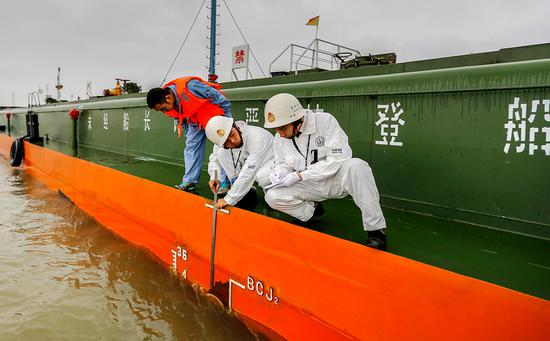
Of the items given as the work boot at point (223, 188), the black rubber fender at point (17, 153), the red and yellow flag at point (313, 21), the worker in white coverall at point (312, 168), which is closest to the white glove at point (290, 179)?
the worker in white coverall at point (312, 168)

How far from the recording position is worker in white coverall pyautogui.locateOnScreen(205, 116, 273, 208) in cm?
274

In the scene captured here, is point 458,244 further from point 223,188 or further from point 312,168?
point 223,188

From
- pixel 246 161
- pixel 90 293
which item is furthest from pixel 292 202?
pixel 90 293

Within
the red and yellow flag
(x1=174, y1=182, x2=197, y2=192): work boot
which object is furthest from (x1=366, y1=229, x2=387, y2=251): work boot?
the red and yellow flag

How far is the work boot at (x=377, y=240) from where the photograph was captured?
6.47 ft

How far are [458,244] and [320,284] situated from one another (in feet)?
2.88

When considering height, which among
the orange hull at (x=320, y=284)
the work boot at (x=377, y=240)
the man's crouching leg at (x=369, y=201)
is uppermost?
the man's crouching leg at (x=369, y=201)

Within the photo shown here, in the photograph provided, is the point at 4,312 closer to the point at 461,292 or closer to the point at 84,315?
the point at 84,315

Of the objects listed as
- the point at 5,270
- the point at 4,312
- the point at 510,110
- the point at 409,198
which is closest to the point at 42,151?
the point at 5,270

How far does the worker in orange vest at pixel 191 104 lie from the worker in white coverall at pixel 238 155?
240 millimetres

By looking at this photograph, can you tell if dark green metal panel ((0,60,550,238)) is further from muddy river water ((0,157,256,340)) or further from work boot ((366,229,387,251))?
muddy river water ((0,157,256,340))

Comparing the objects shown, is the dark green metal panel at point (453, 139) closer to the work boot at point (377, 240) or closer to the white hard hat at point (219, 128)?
the work boot at point (377, 240)

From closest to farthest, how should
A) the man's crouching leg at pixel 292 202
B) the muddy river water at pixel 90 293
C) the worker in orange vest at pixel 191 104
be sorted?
1. the man's crouching leg at pixel 292 202
2. the muddy river water at pixel 90 293
3. the worker in orange vest at pixel 191 104

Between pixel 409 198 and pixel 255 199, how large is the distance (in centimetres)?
137
